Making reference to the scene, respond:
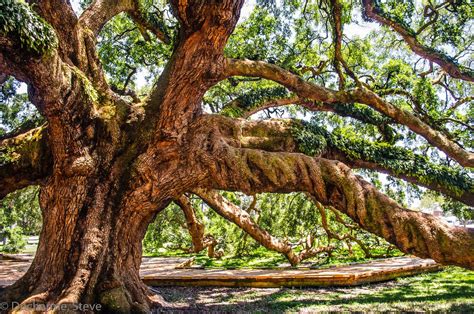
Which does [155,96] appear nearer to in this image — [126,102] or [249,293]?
[126,102]

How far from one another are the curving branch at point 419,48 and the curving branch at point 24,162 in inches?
268

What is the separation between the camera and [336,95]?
6512mm

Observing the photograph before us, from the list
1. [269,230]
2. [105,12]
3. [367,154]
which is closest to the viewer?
[105,12]

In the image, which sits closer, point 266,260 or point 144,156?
point 144,156

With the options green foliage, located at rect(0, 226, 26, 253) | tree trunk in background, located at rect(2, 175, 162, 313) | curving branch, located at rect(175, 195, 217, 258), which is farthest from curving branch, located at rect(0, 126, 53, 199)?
green foliage, located at rect(0, 226, 26, 253)

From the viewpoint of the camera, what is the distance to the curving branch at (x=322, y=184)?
476 cm

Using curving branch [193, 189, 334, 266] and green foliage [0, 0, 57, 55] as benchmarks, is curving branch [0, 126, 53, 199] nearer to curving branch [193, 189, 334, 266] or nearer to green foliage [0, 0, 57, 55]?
green foliage [0, 0, 57, 55]

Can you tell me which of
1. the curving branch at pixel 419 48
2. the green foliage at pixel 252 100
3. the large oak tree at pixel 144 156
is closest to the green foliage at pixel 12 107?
the large oak tree at pixel 144 156

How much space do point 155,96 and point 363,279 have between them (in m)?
5.40

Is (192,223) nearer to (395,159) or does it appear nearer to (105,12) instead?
(395,159)

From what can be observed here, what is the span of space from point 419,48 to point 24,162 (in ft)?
25.1

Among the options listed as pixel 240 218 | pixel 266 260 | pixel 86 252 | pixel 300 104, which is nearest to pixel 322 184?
pixel 86 252

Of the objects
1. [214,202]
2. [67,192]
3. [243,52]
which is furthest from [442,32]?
[67,192]

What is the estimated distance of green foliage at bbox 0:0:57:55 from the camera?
3.45 m
